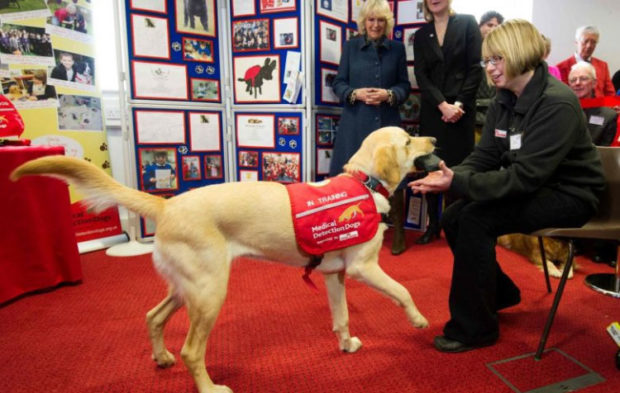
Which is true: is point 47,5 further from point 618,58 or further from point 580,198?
point 618,58

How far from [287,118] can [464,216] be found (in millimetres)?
2355

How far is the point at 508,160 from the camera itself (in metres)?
2.23

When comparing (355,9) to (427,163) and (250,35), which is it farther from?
(427,163)

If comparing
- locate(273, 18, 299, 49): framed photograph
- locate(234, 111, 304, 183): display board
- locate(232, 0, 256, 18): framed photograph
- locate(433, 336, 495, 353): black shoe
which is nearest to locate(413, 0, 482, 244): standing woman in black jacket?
locate(273, 18, 299, 49): framed photograph

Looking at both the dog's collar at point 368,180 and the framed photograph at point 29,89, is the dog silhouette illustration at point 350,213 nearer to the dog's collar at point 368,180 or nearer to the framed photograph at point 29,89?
the dog's collar at point 368,180

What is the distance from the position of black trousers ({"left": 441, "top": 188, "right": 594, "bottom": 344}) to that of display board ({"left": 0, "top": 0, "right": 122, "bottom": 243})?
10.2 ft

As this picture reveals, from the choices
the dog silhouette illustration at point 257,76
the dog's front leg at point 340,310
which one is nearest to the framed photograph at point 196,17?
the dog silhouette illustration at point 257,76

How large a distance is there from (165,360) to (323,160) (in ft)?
8.73

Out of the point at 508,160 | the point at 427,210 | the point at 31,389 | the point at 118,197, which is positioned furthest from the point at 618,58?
the point at 31,389

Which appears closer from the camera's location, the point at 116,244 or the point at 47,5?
the point at 47,5

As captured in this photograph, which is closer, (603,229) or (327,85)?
(603,229)

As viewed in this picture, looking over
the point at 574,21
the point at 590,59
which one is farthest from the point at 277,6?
the point at 574,21

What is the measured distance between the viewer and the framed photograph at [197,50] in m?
3.97

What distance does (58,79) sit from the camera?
3.71 m
